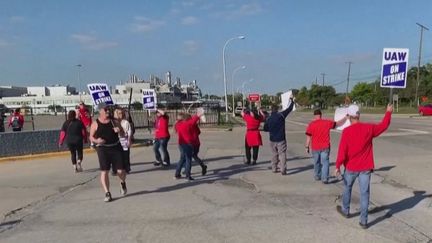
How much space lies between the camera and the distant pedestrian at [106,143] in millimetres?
9094

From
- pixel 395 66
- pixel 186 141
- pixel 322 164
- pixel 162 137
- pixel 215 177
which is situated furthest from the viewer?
pixel 162 137

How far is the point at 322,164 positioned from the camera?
10.9 meters

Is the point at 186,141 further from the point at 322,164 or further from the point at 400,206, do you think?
the point at 400,206

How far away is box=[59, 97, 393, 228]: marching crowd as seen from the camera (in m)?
7.07

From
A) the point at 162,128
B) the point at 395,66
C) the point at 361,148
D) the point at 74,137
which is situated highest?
the point at 395,66

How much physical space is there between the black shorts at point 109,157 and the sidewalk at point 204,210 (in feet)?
2.11

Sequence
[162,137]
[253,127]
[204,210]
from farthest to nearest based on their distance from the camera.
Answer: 1. [162,137]
2. [253,127]
3. [204,210]

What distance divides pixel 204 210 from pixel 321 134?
368cm

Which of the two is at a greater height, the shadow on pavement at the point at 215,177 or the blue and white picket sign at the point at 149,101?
the blue and white picket sign at the point at 149,101

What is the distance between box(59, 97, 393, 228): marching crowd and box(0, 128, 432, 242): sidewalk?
403 mm

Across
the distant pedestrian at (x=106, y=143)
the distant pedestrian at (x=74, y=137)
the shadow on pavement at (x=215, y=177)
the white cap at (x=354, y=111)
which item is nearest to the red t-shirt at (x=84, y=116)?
the distant pedestrian at (x=74, y=137)

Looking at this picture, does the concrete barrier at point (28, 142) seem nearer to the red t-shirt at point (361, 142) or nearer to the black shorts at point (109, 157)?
the black shorts at point (109, 157)

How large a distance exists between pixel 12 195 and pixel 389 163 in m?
9.71

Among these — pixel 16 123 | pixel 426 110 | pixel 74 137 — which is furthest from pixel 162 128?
pixel 426 110
